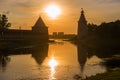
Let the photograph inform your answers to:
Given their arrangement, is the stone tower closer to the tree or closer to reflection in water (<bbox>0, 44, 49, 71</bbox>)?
the tree

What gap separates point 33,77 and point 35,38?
79.2 metres

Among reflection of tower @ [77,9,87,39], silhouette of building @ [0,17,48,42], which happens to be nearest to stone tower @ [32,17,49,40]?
silhouette of building @ [0,17,48,42]

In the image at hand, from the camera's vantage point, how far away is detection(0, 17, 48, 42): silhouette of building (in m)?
94.9

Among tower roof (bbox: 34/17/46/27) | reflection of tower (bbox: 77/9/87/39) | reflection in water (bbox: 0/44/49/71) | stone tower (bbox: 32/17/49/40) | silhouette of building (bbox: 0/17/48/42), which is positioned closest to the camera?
reflection in water (bbox: 0/44/49/71)

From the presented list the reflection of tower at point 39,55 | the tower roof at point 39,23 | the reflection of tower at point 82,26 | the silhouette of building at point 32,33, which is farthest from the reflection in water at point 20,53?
the reflection of tower at point 82,26

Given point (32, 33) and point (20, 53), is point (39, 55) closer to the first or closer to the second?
point (20, 53)

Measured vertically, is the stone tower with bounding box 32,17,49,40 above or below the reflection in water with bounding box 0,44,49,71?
above

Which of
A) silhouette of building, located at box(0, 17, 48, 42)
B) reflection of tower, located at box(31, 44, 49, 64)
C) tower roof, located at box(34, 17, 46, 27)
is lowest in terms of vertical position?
reflection of tower, located at box(31, 44, 49, 64)

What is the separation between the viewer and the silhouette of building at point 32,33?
94.9m

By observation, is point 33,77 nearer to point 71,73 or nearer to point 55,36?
point 71,73

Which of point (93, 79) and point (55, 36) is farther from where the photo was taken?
point (55, 36)

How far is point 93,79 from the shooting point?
1912 centimetres

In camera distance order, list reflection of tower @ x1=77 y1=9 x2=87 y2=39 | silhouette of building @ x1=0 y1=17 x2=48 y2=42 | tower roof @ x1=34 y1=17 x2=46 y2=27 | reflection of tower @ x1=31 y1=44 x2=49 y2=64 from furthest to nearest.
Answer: reflection of tower @ x1=77 y1=9 x2=87 y2=39, tower roof @ x1=34 y1=17 x2=46 y2=27, silhouette of building @ x1=0 y1=17 x2=48 y2=42, reflection of tower @ x1=31 y1=44 x2=49 y2=64

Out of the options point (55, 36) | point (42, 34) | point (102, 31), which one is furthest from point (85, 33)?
point (55, 36)
